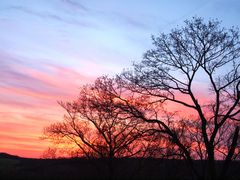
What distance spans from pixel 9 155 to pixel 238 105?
10762 cm

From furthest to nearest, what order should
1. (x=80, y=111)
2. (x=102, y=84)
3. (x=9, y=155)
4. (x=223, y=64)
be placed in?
(x=9, y=155) < (x=80, y=111) < (x=102, y=84) < (x=223, y=64)

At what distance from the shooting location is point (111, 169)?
4838cm

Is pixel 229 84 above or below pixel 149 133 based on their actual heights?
above

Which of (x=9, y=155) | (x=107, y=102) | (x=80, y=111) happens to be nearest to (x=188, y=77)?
(x=107, y=102)

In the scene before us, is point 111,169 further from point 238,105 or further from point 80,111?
point 238,105

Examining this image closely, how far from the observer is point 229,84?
30.1 meters

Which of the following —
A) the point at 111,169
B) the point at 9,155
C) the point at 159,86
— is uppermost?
the point at 9,155

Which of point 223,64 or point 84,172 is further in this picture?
point 84,172

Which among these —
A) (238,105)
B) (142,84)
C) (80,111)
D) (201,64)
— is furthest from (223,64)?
(80,111)

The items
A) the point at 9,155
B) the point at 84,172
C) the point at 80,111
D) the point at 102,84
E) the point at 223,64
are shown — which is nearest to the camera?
the point at 223,64

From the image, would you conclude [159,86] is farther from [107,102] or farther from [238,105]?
[238,105]

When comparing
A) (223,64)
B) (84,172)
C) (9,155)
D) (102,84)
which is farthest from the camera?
(9,155)

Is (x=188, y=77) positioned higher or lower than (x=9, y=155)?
lower

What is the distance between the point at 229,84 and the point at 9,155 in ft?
356
